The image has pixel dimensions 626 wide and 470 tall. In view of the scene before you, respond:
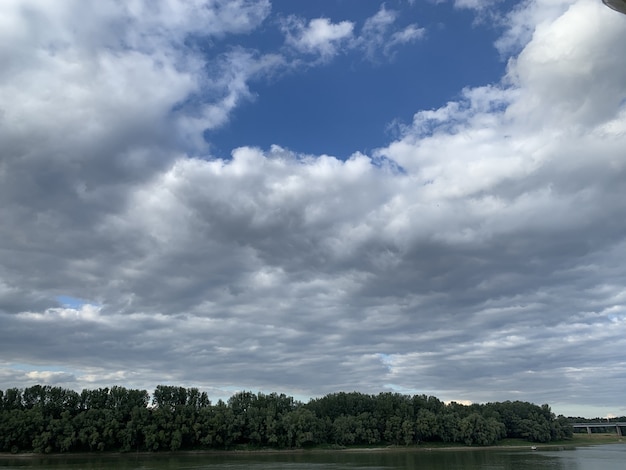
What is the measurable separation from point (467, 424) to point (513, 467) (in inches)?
2640

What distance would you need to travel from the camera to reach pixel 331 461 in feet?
330

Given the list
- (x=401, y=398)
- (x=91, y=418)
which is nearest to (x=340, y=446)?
(x=401, y=398)

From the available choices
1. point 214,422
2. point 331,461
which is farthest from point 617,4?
point 214,422

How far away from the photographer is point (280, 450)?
131 m

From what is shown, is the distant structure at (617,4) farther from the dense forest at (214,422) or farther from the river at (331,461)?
the dense forest at (214,422)

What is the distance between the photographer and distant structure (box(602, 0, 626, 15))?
5988 mm

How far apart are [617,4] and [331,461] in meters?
106

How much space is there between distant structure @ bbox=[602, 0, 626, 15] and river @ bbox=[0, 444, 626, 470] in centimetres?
8321

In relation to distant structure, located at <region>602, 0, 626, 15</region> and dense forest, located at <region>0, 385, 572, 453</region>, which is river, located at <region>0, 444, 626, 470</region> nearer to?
dense forest, located at <region>0, 385, 572, 453</region>

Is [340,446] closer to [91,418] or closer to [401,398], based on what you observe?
[401,398]

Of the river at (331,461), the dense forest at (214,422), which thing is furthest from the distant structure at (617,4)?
the dense forest at (214,422)

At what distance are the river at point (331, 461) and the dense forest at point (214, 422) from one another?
14.1 feet

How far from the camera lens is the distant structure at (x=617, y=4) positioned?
599cm

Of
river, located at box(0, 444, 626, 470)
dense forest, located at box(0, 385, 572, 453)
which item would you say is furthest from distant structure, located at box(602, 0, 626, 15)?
dense forest, located at box(0, 385, 572, 453)
